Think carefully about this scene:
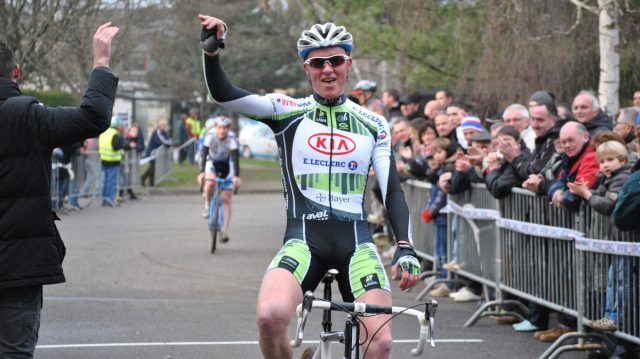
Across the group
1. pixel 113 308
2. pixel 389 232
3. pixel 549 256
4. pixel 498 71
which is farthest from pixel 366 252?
pixel 498 71

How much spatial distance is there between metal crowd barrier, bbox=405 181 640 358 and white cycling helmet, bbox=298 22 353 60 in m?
3.14

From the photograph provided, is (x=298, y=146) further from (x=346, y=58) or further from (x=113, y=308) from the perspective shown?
(x=113, y=308)

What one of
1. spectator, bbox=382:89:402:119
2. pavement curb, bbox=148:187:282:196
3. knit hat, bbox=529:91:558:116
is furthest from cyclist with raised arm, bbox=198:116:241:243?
pavement curb, bbox=148:187:282:196

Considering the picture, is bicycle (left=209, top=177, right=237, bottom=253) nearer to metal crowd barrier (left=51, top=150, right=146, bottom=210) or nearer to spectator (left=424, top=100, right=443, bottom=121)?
spectator (left=424, top=100, right=443, bottom=121)

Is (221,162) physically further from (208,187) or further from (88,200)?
(88,200)

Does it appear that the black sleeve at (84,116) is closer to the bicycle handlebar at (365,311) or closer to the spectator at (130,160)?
the bicycle handlebar at (365,311)

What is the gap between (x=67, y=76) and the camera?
1378 inches

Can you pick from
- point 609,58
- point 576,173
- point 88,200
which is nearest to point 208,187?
point 609,58

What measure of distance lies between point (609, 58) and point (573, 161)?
7.85m

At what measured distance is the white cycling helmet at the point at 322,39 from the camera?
682 centimetres

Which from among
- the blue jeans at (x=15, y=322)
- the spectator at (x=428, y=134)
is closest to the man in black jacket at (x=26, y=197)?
the blue jeans at (x=15, y=322)

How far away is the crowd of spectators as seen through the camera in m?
9.66

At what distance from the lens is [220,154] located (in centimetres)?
1888

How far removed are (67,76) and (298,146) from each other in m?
29.1
